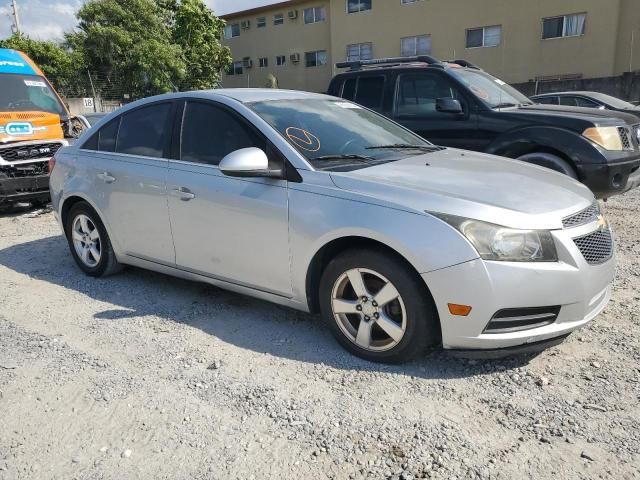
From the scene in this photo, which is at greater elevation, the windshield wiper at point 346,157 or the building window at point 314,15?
the building window at point 314,15

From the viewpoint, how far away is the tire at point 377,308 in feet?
9.72

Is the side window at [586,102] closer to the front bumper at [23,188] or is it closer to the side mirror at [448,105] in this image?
the side mirror at [448,105]

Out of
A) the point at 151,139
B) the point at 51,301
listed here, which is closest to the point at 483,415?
the point at 151,139

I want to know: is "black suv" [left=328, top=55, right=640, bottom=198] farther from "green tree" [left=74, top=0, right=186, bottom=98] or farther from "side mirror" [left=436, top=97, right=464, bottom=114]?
"green tree" [left=74, top=0, right=186, bottom=98]

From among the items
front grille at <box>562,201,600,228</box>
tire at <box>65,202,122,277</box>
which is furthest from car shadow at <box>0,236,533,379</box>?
front grille at <box>562,201,600,228</box>

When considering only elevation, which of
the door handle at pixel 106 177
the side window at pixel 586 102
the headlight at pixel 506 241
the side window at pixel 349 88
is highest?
the side window at pixel 349 88

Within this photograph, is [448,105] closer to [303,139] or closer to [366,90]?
[366,90]

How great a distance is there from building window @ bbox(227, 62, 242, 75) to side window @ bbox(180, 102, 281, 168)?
120ft

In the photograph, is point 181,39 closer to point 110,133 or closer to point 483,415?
point 110,133

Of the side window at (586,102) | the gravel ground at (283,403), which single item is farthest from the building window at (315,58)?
the gravel ground at (283,403)

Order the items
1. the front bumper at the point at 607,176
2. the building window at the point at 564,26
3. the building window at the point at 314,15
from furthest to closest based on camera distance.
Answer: the building window at the point at 314,15
the building window at the point at 564,26
the front bumper at the point at 607,176

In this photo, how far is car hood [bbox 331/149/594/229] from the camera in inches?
113

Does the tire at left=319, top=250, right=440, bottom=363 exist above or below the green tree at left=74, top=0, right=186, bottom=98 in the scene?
below

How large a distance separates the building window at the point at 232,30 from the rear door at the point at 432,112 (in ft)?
113
